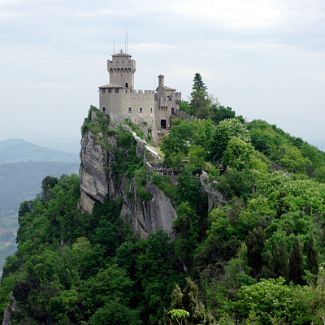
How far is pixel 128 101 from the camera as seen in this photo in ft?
240

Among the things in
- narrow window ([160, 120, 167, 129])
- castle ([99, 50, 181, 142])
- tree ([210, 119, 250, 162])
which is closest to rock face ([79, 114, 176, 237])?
castle ([99, 50, 181, 142])

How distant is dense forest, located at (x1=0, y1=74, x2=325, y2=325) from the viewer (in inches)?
1298

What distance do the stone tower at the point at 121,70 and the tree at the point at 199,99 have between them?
9.54 m

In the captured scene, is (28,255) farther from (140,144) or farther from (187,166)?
(187,166)

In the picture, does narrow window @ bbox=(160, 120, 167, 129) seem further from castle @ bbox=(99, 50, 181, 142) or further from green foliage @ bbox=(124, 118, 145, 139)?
green foliage @ bbox=(124, 118, 145, 139)

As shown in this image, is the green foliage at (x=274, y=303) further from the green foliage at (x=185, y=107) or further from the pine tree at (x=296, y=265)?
the green foliage at (x=185, y=107)

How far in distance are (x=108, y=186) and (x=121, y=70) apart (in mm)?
12499

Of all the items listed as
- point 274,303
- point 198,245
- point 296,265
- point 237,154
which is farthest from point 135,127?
point 274,303

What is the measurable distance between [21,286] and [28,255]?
993cm

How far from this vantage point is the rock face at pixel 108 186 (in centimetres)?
6131

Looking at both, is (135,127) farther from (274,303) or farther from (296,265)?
(274,303)

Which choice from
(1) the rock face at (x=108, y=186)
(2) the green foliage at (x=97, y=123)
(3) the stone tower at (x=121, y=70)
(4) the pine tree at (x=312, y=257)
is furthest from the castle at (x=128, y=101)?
(4) the pine tree at (x=312, y=257)

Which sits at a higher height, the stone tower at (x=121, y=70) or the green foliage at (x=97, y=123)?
the stone tower at (x=121, y=70)

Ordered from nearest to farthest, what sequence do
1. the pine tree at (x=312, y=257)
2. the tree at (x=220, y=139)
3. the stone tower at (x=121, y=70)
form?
the pine tree at (x=312, y=257) < the tree at (x=220, y=139) < the stone tower at (x=121, y=70)
